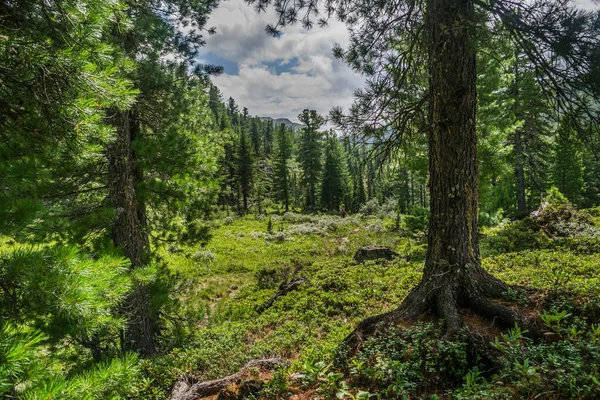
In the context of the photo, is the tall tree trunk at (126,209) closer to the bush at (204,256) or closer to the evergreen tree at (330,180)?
the bush at (204,256)

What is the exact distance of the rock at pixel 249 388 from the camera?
3318mm

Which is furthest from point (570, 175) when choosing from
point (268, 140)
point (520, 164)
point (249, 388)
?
point (268, 140)

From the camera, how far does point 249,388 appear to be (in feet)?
11.0

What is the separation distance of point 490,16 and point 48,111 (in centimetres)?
400

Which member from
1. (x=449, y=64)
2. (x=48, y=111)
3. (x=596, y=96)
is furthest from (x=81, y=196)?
(x=596, y=96)

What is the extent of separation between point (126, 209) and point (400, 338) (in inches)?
185

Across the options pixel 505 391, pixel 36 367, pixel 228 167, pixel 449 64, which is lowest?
pixel 505 391

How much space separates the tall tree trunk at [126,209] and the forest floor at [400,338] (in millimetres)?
847

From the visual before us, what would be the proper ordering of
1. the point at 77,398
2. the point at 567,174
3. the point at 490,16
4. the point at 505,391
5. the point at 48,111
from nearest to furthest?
the point at 77,398
the point at 48,111
the point at 505,391
the point at 490,16
the point at 567,174

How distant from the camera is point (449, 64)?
351cm

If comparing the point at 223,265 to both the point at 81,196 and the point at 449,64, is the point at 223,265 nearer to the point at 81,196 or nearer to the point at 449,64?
the point at 81,196

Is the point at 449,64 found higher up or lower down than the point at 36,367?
higher up

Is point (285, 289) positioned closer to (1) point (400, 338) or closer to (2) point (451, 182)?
(1) point (400, 338)

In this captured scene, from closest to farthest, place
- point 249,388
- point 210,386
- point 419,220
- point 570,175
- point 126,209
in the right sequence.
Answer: point 249,388, point 210,386, point 126,209, point 419,220, point 570,175
